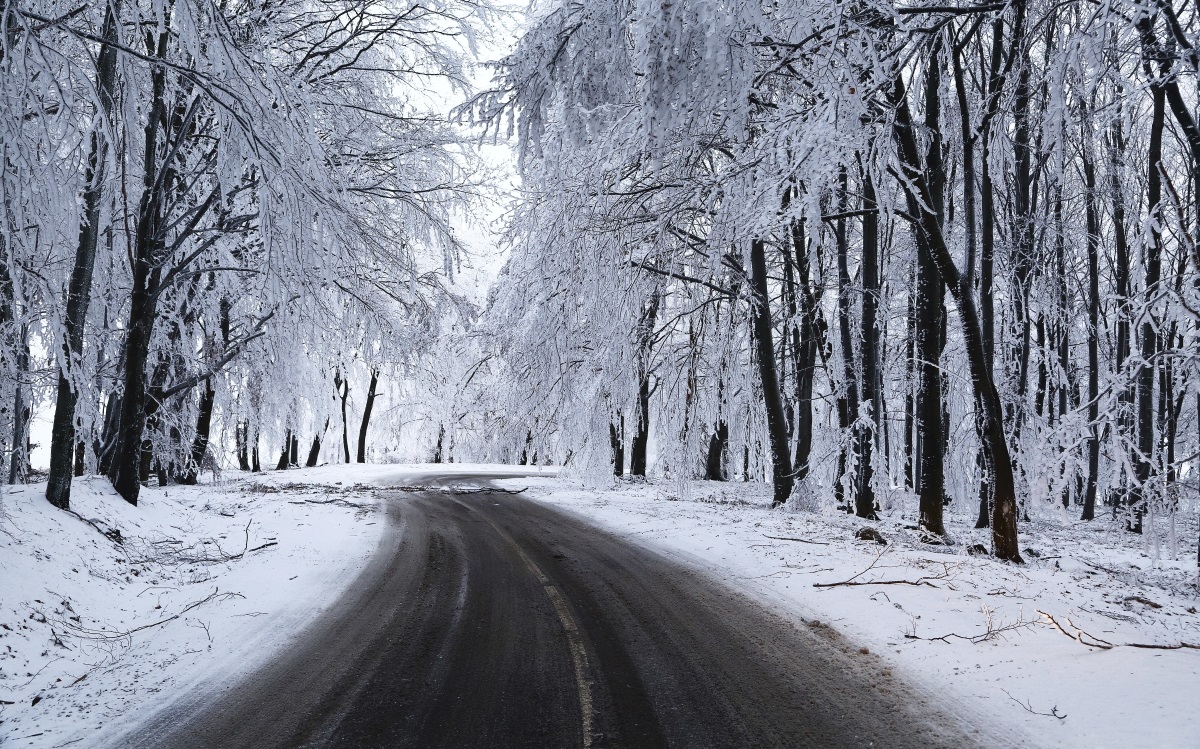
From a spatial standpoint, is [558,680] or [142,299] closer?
[558,680]

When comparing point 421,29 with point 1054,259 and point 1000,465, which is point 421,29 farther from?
point 1054,259

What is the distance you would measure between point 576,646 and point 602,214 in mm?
6686

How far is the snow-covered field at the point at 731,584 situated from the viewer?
154 inches

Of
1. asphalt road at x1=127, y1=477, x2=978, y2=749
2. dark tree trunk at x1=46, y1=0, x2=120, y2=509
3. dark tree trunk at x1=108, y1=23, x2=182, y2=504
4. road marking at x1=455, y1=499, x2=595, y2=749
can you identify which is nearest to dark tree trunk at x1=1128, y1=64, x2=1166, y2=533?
asphalt road at x1=127, y1=477, x2=978, y2=749

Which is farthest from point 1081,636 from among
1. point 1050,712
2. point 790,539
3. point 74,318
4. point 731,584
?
point 74,318

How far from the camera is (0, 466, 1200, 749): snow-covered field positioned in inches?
154

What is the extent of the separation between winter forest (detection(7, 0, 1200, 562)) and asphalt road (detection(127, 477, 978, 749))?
2.63 metres

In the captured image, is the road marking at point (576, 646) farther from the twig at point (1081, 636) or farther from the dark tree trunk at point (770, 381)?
the dark tree trunk at point (770, 381)

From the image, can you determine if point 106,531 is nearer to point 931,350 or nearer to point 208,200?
point 208,200

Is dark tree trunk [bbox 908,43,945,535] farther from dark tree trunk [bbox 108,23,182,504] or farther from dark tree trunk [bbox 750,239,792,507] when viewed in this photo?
dark tree trunk [bbox 108,23,182,504]

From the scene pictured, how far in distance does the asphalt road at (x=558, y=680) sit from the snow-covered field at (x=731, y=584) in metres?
0.37

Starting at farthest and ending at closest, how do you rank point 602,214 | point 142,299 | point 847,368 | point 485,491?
point 485,491, point 847,368, point 602,214, point 142,299

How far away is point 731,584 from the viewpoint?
22.9 ft

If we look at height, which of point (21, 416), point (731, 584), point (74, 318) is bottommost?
point (731, 584)
